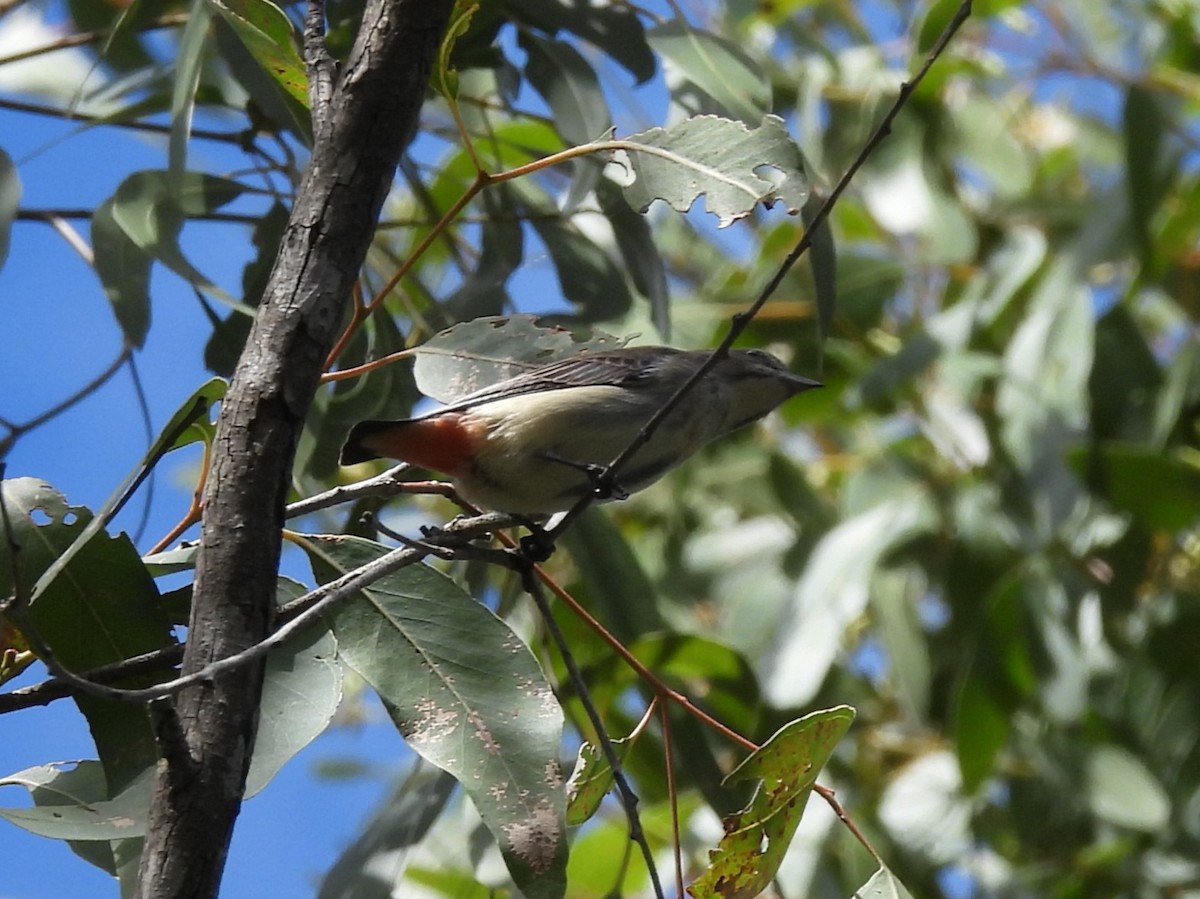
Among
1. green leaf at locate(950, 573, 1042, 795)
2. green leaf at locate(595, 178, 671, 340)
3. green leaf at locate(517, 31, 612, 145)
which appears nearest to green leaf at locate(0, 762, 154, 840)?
green leaf at locate(595, 178, 671, 340)

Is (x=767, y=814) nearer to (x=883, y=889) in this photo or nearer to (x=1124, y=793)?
(x=883, y=889)

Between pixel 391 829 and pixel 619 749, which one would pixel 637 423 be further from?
pixel 391 829

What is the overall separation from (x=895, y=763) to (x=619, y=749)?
6.69 feet

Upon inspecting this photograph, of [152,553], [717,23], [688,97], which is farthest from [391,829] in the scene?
[717,23]

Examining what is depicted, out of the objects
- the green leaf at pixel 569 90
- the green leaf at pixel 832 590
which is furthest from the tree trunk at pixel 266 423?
the green leaf at pixel 832 590

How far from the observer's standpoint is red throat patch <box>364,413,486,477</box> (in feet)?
5.78

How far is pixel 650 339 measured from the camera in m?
2.56

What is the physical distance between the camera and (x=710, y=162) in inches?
64.7

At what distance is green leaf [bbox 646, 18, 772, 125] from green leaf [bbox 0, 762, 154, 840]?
1298mm

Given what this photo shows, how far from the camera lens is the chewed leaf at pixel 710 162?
1622 mm

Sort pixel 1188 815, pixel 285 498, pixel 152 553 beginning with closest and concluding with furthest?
1. pixel 285 498
2. pixel 152 553
3. pixel 1188 815

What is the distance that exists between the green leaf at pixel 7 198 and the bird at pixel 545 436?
544mm

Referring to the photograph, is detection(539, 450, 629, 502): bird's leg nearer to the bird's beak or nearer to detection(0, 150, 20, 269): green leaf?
the bird's beak

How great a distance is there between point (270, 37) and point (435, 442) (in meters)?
0.54
